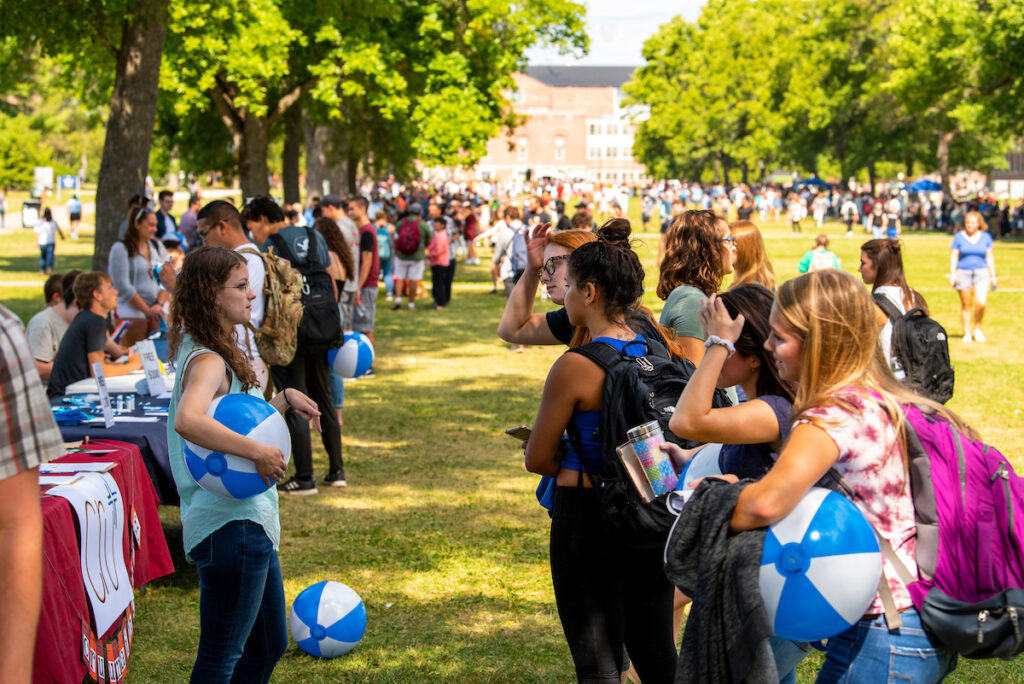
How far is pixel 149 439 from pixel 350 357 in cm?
297

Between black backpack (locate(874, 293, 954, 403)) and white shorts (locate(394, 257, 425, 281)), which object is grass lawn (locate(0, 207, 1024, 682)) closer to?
black backpack (locate(874, 293, 954, 403))

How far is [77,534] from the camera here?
4527mm

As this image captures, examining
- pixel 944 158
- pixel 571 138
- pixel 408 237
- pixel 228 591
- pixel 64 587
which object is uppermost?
pixel 571 138

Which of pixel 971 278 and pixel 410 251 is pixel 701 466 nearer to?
pixel 971 278

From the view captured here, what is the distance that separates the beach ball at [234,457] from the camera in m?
3.56

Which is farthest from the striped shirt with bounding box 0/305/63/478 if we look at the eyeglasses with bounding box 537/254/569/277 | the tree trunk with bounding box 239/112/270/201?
the tree trunk with bounding box 239/112/270/201

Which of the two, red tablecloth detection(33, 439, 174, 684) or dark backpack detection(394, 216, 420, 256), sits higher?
dark backpack detection(394, 216, 420, 256)

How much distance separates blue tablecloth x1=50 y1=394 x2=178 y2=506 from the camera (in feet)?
18.8

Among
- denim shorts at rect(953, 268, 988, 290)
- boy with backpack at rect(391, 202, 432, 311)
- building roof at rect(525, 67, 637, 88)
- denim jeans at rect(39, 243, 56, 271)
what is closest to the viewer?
denim shorts at rect(953, 268, 988, 290)

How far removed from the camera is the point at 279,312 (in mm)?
6938

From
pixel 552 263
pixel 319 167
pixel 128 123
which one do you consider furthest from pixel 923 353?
pixel 319 167

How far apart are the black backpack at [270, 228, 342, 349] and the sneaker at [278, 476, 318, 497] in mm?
1040

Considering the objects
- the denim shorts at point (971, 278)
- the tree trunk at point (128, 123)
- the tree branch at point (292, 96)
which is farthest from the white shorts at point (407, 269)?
the denim shorts at point (971, 278)

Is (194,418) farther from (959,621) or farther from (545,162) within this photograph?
(545,162)
